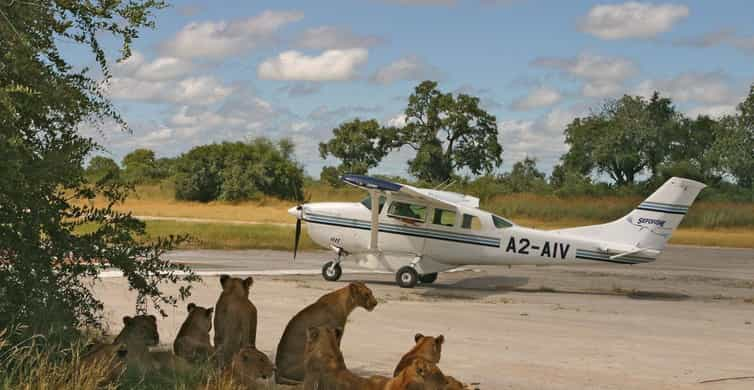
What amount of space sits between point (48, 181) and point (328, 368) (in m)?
2.80

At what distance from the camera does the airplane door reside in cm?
2055

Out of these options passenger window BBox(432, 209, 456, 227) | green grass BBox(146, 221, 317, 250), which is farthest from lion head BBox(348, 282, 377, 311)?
green grass BBox(146, 221, 317, 250)

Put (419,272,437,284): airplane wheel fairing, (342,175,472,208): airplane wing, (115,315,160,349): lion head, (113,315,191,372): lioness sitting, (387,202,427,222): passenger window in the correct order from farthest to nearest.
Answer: (419,272,437,284): airplane wheel fairing < (387,202,427,222): passenger window < (342,175,472,208): airplane wing < (115,315,160,349): lion head < (113,315,191,372): lioness sitting

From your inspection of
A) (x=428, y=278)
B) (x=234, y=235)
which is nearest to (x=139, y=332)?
(x=428, y=278)

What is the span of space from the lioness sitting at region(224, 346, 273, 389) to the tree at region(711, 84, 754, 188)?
60.7 metres

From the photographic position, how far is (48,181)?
786 cm

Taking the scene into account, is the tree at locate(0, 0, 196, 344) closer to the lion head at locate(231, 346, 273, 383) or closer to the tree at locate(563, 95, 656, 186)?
the lion head at locate(231, 346, 273, 383)

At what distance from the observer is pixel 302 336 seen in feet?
26.7

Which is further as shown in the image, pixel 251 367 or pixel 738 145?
pixel 738 145

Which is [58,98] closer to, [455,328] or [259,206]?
[455,328]

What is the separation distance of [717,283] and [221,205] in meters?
38.2

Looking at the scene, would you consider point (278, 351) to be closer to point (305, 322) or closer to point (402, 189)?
point (305, 322)

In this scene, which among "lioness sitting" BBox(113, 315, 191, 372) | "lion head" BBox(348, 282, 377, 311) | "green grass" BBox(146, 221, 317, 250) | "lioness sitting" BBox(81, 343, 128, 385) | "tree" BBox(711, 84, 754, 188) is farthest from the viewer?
"tree" BBox(711, 84, 754, 188)

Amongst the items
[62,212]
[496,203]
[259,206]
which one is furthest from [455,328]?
[259,206]
